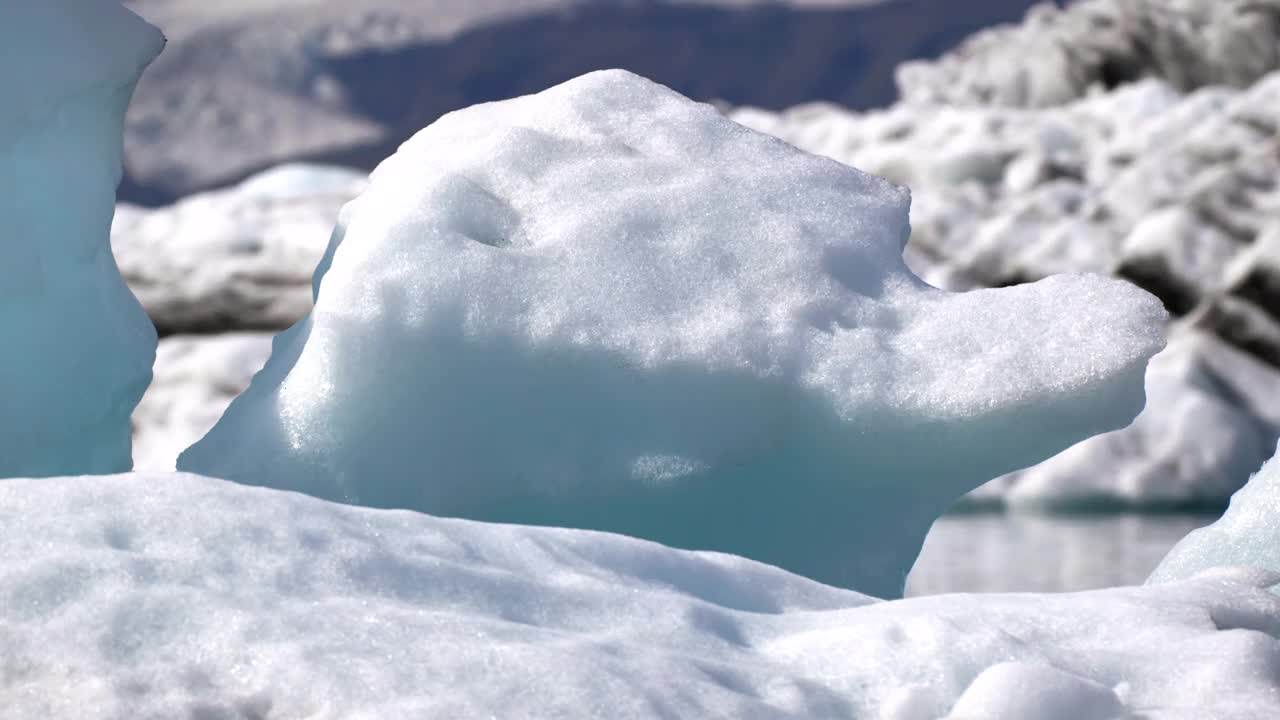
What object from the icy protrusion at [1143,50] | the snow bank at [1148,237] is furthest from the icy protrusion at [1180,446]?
the icy protrusion at [1143,50]

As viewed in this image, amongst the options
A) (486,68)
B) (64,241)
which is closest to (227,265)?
(64,241)

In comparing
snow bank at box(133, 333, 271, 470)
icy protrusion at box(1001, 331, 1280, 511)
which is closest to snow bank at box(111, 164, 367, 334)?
snow bank at box(133, 333, 271, 470)

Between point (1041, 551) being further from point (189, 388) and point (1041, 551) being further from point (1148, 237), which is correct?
point (189, 388)

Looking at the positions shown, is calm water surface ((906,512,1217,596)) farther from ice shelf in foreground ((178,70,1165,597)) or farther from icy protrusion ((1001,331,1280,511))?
ice shelf in foreground ((178,70,1165,597))

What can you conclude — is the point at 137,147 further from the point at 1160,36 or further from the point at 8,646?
the point at 8,646

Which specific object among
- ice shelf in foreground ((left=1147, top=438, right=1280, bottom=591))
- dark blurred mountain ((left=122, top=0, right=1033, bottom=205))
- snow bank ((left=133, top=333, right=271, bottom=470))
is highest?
ice shelf in foreground ((left=1147, top=438, right=1280, bottom=591))

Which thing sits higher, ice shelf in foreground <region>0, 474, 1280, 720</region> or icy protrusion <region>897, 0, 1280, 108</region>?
ice shelf in foreground <region>0, 474, 1280, 720</region>

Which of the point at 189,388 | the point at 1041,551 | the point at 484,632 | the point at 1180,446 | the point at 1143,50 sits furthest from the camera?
the point at 1143,50

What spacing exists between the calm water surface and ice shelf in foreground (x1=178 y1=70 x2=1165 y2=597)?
2.81 metres

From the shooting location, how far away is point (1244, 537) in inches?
96.6

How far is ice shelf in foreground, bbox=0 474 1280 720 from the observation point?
141 centimetres

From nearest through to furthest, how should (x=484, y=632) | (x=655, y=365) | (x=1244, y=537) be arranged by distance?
(x=484, y=632) → (x=655, y=365) → (x=1244, y=537)

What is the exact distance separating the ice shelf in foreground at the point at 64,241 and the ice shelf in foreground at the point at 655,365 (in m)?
0.25

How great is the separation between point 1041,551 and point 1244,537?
409 centimetres
